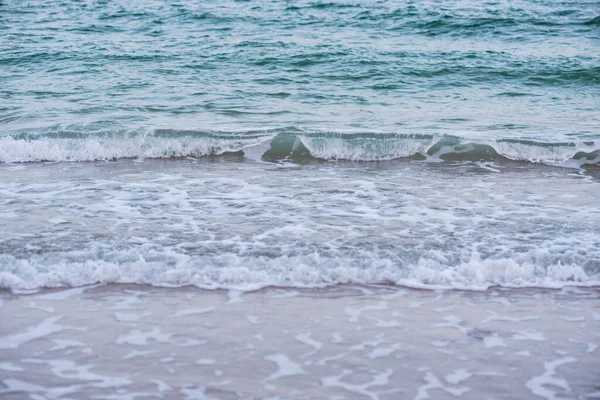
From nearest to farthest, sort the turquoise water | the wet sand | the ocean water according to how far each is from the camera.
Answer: the wet sand
the ocean water
the turquoise water

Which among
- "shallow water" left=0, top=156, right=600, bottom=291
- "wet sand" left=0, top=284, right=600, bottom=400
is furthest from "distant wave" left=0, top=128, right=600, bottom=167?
"wet sand" left=0, top=284, right=600, bottom=400

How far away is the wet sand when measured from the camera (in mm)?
3416

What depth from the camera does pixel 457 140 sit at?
8328mm

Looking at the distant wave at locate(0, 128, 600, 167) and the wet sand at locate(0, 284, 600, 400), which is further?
the distant wave at locate(0, 128, 600, 167)

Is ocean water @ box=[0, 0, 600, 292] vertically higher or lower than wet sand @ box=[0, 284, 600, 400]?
higher

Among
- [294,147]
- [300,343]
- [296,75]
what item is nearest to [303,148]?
[294,147]

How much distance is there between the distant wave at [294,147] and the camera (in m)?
8.05

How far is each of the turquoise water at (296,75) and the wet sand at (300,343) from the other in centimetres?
392

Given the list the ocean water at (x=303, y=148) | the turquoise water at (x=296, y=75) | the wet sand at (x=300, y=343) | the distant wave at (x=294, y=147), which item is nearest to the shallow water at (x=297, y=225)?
the ocean water at (x=303, y=148)

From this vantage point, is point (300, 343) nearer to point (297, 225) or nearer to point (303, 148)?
point (297, 225)

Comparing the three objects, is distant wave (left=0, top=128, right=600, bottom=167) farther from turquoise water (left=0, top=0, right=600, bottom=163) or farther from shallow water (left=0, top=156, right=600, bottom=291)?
shallow water (left=0, top=156, right=600, bottom=291)

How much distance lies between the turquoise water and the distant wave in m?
0.02

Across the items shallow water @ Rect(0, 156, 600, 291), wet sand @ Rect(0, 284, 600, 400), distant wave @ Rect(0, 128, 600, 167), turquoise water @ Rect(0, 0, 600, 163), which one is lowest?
wet sand @ Rect(0, 284, 600, 400)

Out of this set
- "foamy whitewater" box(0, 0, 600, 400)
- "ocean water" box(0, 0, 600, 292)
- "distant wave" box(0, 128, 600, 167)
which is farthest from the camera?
"distant wave" box(0, 128, 600, 167)
